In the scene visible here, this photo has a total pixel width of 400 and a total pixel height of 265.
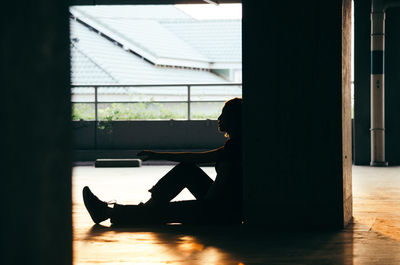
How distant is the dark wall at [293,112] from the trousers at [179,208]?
0.23m

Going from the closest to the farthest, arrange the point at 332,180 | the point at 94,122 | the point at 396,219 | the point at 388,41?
the point at 332,180 < the point at 396,219 < the point at 388,41 < the point at 94,122

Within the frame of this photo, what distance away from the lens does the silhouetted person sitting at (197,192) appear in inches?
181

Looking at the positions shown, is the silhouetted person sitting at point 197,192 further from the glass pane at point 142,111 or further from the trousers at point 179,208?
the glass pane at point 142,111

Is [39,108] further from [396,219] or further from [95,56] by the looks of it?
[95,56]

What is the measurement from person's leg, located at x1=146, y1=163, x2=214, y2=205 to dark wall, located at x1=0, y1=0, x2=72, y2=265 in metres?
3.18

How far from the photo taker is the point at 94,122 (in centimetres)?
1407

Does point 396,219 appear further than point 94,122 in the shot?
No

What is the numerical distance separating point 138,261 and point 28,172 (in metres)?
2.26

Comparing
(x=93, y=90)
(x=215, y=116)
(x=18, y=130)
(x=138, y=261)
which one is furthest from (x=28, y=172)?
(x=93, y=90)

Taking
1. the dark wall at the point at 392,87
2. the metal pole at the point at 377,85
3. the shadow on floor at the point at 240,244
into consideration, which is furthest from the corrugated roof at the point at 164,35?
Result: the shadow on floor at the point at 240,244

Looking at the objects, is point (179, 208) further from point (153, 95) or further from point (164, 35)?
point (164, 35)

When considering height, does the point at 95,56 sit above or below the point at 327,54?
above

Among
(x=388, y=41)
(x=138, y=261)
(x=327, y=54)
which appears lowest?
(x=138, y=261)

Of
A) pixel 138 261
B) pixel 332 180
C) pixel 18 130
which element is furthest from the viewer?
pixel 332 180
